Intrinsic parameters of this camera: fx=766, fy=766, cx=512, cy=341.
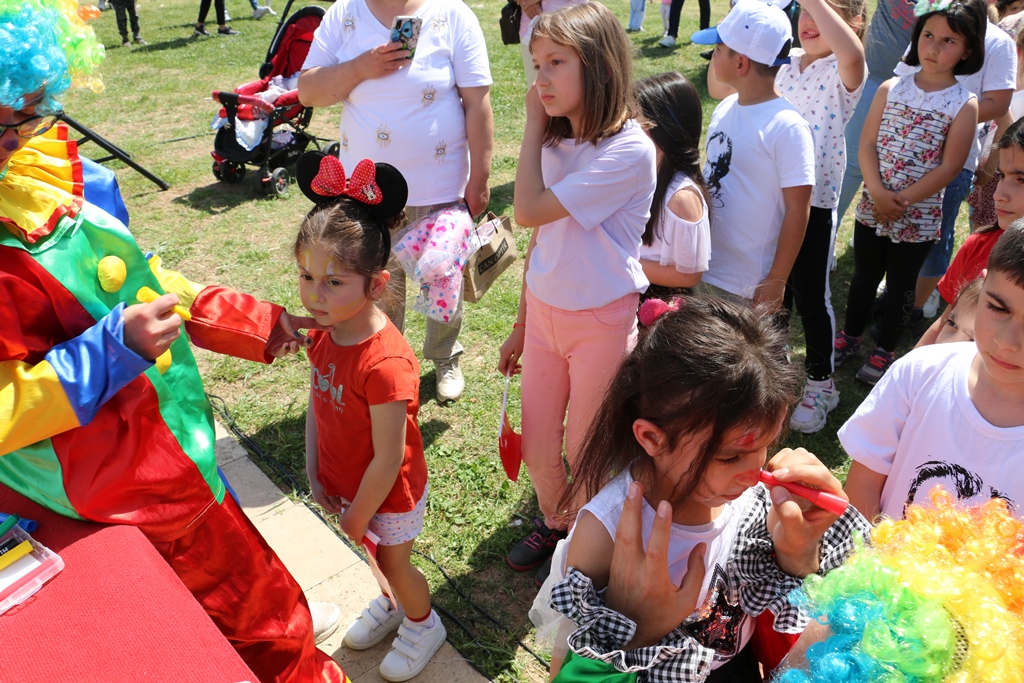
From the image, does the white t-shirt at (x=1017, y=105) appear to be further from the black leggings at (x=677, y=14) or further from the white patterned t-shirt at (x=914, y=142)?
the black leggings at (x=677, y=14)

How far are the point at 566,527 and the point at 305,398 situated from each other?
173 cm

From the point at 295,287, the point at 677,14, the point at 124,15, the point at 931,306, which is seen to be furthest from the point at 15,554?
the point at 124,15

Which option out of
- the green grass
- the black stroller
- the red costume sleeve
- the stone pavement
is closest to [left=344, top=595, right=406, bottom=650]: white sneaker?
the stone pavement

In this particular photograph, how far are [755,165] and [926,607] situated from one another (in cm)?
219

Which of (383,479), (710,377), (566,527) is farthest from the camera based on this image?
(566,527)

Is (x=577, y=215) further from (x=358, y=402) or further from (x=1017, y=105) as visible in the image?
(x=1017, y=105)

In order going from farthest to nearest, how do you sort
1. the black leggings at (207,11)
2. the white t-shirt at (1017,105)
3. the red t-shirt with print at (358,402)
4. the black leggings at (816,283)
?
the black leggings at (207,11) < the white t-shirt at (1017,105) < the black leggings at (816,283) < the red t-shirt with print at (358,402)

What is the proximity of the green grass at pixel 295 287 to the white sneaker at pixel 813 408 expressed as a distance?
58 millimetres

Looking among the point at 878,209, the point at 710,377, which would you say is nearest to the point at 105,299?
the point at 710,377

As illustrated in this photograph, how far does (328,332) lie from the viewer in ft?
7.38

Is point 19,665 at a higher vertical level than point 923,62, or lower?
lower

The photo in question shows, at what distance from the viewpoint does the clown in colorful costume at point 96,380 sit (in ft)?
5.06

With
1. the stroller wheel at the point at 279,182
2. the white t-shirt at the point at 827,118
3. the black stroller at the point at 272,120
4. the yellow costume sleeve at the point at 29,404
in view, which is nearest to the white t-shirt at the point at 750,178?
the white t-shirt at the point at 827,118

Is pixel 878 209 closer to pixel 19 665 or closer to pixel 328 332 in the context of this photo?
pixel 328 332
